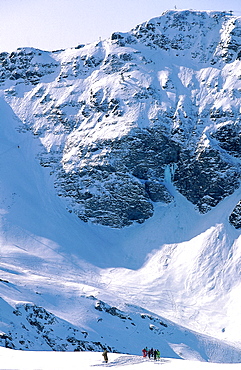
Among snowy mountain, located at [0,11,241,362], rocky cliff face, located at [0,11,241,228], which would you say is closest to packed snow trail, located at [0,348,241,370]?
snowy mountain, located at [0,11,241,362]

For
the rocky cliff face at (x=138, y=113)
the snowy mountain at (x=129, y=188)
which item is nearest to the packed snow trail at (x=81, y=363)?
the snowy mountain at (x=129, y=188)

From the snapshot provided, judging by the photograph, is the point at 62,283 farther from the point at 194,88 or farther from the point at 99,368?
the point at 194,88

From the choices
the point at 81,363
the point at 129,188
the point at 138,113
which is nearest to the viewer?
the point at 81,363

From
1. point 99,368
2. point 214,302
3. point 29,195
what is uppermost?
point 99,368

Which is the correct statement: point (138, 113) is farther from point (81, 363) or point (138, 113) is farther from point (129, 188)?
point (81, 363)

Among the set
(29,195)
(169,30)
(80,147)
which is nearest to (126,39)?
(169,30)

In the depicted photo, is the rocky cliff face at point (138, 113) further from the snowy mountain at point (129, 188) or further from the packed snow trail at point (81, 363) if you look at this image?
the packed snow trail at point (81, 363)

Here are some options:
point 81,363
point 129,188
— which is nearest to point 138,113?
point 129,188
